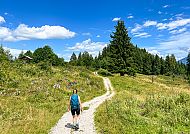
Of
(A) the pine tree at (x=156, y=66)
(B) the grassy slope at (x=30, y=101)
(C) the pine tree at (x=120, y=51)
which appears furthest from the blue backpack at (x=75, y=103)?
(A) the pine tree at (x=156, y=66)

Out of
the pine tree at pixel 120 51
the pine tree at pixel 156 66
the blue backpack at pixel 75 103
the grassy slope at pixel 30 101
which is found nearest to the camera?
the blue backpack at pixel 75 103

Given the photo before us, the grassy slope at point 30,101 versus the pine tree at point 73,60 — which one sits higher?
the pine tree at point 73,60

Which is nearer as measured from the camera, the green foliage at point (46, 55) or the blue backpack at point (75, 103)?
the blue backpack at point (75, 103)

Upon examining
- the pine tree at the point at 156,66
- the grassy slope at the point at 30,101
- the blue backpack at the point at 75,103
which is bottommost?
the grassy slope at the point at 30,101

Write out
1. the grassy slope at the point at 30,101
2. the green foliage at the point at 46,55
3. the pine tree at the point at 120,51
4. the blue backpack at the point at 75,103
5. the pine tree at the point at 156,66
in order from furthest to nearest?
the pine tree at the point at 156,66 → the green foliage at the point at 46,55 → the pine tree at the point at 120,51 → the grassy slope at the point at 30,101 → the blue backpack at the point at 75,103

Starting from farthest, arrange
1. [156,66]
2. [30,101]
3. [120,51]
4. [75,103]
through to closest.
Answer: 1. [156,66]
2. [120,51]
3. [30,101]
4. [75,103]

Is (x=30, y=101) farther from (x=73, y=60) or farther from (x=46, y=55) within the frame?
(x=73, y=60)

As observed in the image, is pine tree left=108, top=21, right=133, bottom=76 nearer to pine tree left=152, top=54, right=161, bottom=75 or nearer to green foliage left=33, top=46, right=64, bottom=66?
green foliage left=33, top=46, right=64, bottom=66

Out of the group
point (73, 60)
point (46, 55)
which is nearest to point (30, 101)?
point (46, 55)

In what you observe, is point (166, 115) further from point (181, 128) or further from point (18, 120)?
point (18, 120)

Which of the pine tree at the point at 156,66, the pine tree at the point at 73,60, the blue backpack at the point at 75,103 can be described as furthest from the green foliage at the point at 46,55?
the blue backpack at the point at 75,103

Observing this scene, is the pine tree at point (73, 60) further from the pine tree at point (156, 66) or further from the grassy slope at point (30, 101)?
the grassy slope at point (30, 101)

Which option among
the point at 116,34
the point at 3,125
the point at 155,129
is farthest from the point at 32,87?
the point at 116,34

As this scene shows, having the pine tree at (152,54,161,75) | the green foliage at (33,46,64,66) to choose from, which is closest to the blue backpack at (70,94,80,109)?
the green foliage at (33,46,64,66)
